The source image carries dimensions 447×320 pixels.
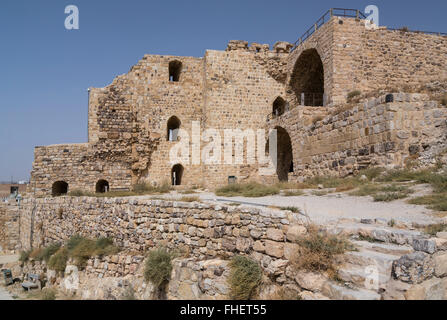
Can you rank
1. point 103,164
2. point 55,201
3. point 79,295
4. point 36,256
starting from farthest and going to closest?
point 103,164 < point 55,201 < point 36,256 < point 79,295

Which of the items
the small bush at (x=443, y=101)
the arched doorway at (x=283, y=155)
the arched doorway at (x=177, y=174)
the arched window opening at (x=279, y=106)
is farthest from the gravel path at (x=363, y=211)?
the arched window opening at (x=279, y=106)

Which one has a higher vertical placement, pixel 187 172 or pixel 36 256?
pixel 187 172

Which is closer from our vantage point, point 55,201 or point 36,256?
point 36,256

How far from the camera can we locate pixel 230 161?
17.4 m

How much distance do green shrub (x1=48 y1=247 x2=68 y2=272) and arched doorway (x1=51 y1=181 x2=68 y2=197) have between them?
5.88 metres

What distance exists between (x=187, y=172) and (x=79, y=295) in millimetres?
9706

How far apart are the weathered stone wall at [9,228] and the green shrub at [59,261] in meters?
8.11

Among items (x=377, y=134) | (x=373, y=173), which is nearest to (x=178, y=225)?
(x=373, y=173)

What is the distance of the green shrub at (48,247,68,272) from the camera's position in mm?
9461

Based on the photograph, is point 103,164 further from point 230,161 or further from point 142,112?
point 230,161

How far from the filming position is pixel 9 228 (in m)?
16.7

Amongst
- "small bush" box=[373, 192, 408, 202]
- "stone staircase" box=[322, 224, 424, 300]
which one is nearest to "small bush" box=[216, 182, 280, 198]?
"small bush" box=[373, 192, 408, 202]

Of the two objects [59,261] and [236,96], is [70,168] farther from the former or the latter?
[236,96]
